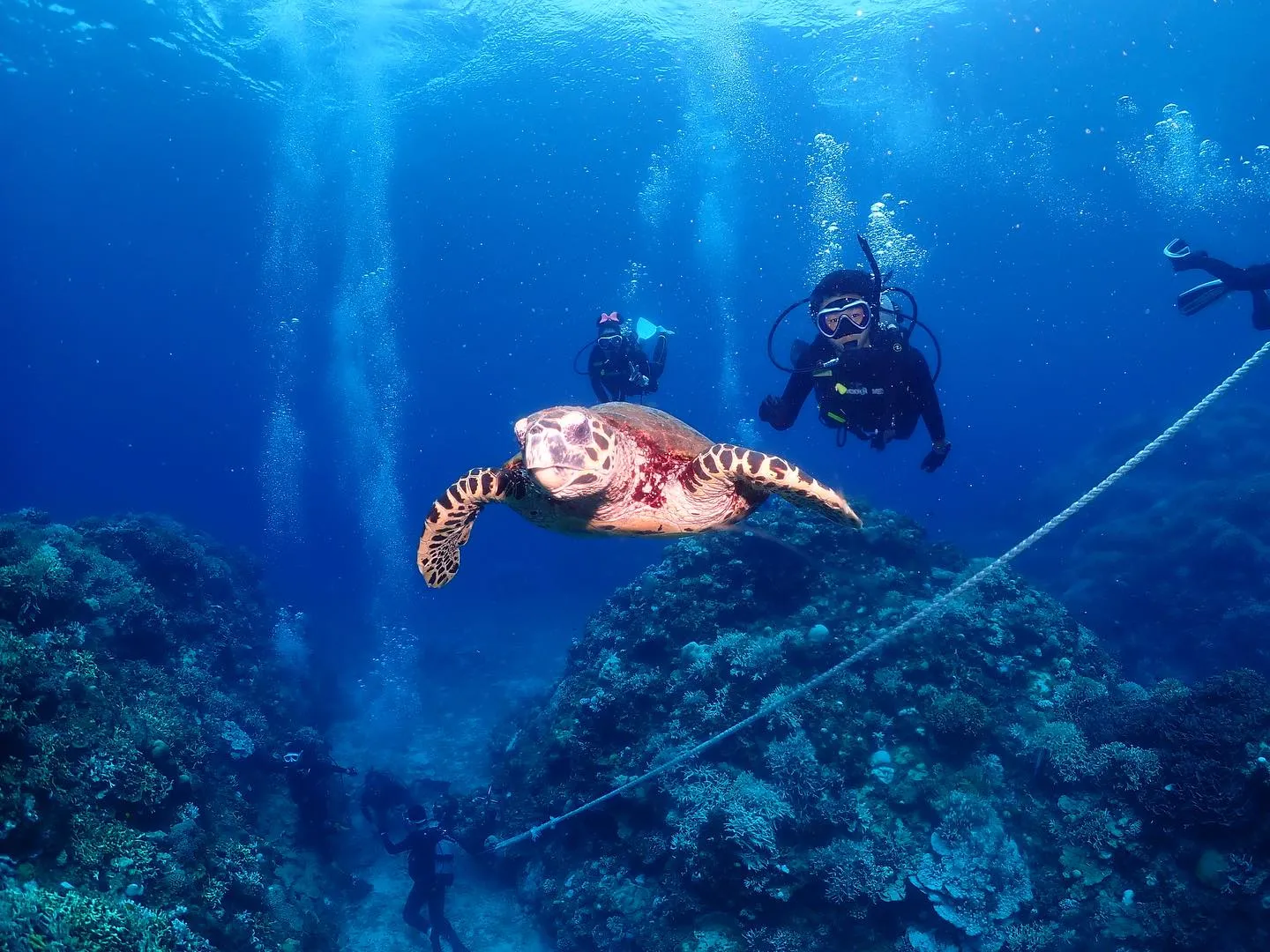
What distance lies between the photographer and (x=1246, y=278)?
31.9ft

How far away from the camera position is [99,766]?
585cm

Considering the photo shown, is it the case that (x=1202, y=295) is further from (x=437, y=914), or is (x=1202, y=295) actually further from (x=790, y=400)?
(x=437, y=914)

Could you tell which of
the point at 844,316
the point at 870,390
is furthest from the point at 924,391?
the point at 844,316

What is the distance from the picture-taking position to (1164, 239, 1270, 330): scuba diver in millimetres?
9727

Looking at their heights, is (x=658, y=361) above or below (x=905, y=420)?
above

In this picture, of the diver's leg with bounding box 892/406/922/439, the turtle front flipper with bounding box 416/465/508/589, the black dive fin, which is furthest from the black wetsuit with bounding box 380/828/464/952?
the black dive fin

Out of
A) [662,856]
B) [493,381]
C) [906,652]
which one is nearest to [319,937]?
[662,856]

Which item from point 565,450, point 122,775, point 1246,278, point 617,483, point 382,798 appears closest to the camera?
point 565,450

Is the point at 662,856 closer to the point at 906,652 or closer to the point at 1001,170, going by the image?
the point at 906,652

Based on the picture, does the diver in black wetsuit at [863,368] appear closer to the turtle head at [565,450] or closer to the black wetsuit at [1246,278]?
the turtle head at [565,450]

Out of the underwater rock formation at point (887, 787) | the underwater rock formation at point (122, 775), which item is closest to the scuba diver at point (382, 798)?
the underwater rock formation at point (122, 775)

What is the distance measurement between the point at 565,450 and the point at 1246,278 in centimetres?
1262

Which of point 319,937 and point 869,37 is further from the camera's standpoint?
point 869,37

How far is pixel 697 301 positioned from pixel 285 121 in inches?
2857
